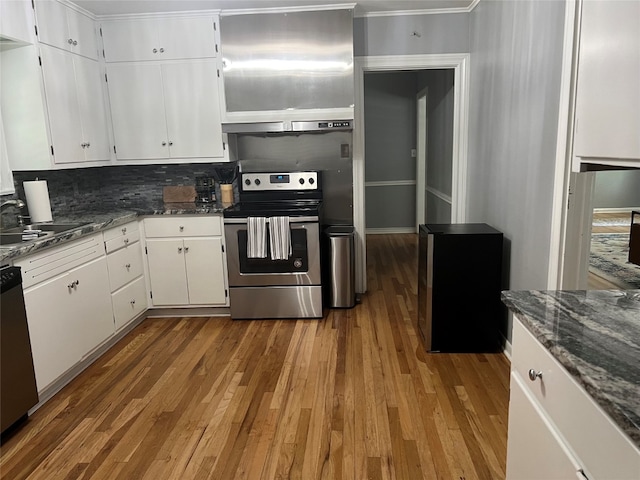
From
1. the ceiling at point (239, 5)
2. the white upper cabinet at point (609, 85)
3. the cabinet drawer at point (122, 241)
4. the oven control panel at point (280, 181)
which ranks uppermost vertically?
the ceiling at point (239, 5)

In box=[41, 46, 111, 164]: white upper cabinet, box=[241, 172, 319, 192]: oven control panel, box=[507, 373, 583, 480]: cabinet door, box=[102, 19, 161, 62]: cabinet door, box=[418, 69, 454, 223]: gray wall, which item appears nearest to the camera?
box=[507, 373, 583, 480]: cabinet door

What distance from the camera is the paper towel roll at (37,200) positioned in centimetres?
311

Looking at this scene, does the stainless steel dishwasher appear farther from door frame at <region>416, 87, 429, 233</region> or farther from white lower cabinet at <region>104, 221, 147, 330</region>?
door frame at <region>416, 87, 429, 233</region>

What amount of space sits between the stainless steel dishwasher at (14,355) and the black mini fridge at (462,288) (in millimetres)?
2356

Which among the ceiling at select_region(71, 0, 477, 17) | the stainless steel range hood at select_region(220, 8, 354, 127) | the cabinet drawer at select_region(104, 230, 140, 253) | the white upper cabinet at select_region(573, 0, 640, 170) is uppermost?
the ceiling at select_region(71, 0, 477, 17)

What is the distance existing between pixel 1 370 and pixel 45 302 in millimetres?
481

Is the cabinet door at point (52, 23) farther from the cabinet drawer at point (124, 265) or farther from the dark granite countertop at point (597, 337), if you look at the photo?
the dark granite countertop at point (597, 337)

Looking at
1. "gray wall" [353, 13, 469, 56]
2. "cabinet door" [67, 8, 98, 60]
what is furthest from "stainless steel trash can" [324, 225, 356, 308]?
"cabinet door" [67, 8, 98, 60]

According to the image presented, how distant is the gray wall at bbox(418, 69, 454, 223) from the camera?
178 inches

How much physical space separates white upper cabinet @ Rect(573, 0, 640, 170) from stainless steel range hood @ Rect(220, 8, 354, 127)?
239cm

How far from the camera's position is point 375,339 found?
11.0ft

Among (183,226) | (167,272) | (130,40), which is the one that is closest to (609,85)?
(183,226)

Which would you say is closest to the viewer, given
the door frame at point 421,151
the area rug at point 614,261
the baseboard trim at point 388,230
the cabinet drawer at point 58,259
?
the cabinet drawer at point 58,259

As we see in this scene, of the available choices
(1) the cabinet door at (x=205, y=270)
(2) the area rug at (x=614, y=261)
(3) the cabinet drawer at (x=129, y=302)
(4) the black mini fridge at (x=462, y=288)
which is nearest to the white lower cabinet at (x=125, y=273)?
(3) the cabinet drawer at (x=129, y=302)
